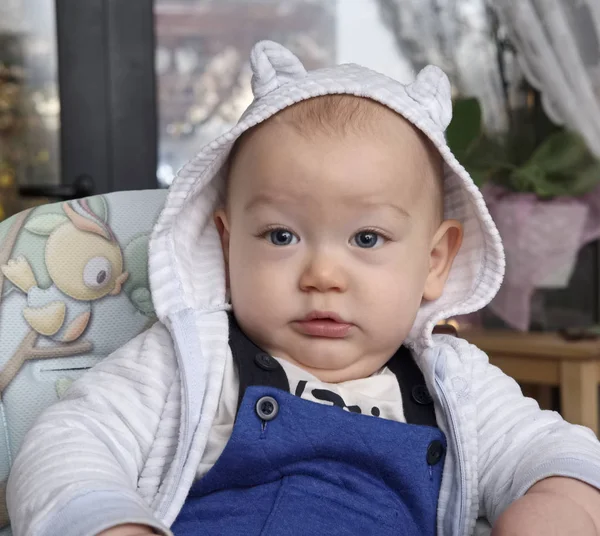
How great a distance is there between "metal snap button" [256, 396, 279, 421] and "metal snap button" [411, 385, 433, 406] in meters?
0.19

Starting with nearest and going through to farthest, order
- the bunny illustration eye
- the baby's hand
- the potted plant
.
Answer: the baby's hand → the bunny illustration eye → the potted plant

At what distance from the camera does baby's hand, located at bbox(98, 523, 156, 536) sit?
805mm

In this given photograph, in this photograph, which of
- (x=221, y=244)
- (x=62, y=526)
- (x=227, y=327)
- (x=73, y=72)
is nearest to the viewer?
(x=62, y=526)

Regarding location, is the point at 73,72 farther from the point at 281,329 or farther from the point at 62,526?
the point at 62,526

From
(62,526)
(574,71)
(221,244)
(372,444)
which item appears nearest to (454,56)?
(574,71)

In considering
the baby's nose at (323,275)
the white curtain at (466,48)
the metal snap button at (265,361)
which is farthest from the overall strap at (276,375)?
the white curtain at (466,48)

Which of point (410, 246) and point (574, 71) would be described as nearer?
point (410, 246)

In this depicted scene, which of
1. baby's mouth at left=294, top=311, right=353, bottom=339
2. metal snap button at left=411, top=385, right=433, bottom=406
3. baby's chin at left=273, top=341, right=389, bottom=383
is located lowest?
metal snap button at left=411, top=385, right=433, bottom=406

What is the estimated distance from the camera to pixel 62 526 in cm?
83

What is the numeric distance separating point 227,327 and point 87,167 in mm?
1696

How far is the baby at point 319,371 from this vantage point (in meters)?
0.98

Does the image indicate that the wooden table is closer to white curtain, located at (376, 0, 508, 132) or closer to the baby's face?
white curtain, located at (376, 0, 508, 132)

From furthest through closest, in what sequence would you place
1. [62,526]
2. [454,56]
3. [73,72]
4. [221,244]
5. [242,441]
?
[454,56] < [73,72] < [221,244] < [242,441] < [62,526]

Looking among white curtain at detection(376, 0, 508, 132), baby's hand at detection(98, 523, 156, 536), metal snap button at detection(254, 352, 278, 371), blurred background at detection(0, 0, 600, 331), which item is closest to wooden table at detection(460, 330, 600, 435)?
blurred background at detection(0, 0, 600, 331)
